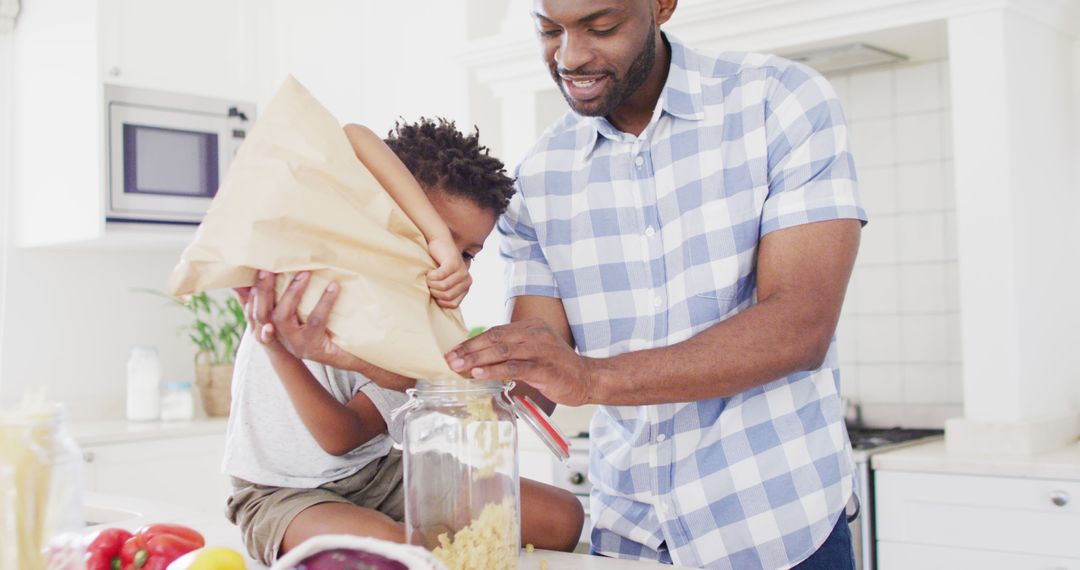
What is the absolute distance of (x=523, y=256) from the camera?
5.04 feet

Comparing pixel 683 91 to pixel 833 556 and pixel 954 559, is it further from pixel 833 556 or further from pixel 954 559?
pixel 954 559

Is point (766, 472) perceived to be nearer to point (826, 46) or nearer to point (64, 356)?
point (826, 46)

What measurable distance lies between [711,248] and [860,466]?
1.12m

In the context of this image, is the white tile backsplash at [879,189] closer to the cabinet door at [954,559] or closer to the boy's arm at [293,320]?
the cabinet door at [954,559]

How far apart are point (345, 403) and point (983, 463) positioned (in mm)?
1407

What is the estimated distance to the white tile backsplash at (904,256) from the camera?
275cm

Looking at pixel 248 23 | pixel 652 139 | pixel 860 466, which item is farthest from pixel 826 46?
pixel 248 23

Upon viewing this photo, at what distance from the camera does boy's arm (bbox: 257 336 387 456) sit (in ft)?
3.86

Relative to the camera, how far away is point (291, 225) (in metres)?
0.97

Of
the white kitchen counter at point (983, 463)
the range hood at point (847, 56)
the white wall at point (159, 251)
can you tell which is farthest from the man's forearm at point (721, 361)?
the white wall at point (159, 251)

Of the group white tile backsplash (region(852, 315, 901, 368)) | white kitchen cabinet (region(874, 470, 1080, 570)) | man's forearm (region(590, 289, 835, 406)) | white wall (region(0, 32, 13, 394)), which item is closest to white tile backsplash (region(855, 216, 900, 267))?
white tile backsplash (region(852, 315, 901, 368))

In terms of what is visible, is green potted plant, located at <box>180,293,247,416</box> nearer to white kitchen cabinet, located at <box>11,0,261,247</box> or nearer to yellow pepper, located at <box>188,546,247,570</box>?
white kitchen cabinet, located at <box>11,0,261,247</box>

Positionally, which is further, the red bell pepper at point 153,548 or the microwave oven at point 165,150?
the microwave oven at point 165,150

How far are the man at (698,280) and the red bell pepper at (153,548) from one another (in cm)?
48
